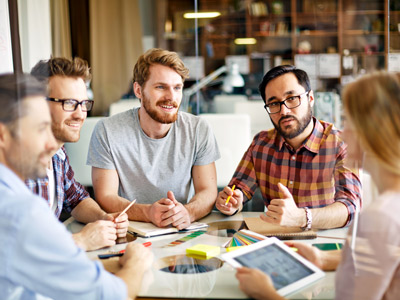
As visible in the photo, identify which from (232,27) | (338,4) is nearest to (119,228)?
(232,27)

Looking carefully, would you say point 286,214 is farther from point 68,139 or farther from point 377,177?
point 68,139

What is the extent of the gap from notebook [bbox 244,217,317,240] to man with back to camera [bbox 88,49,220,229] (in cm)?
27

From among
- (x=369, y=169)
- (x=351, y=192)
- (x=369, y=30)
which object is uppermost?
(x=369, y=30)

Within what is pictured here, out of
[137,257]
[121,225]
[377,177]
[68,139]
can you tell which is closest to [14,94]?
[68,139]

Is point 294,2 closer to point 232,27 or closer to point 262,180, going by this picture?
point 232,27

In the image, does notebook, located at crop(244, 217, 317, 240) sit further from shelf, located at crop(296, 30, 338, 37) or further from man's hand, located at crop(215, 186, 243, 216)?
shelf, located at crop(296, 30, 338, 37)

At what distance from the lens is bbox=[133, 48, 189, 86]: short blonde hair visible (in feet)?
5.31

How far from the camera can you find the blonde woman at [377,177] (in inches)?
32.3

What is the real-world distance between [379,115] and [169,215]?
27.8 inches

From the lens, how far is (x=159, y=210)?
4.55 feet

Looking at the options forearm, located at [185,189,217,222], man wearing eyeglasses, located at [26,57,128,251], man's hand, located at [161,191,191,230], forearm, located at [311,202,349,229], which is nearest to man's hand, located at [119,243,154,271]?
man wearing eyeglasses, located at [26,57,128,251]

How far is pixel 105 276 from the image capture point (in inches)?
33.3

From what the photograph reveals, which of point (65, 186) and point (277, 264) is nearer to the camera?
point (277, 264)

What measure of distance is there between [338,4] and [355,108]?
5.48 meters
